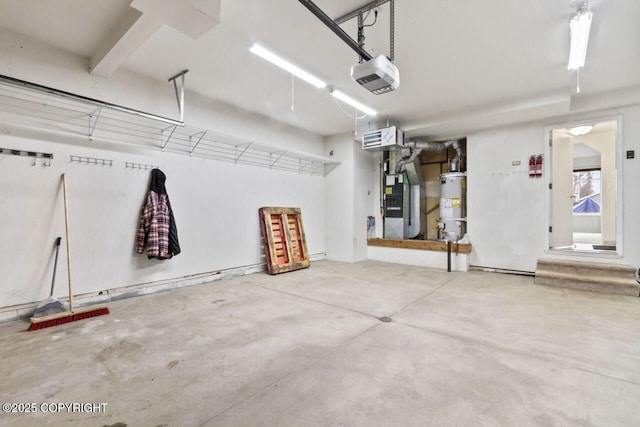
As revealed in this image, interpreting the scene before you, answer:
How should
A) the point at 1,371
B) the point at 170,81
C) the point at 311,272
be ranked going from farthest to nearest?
the point at 311,272, the point at 170,81, the point at 1,371

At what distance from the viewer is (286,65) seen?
10.9ft

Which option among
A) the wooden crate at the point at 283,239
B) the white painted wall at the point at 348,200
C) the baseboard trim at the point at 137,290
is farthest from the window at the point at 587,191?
the baseboard trim at the point at 137,290

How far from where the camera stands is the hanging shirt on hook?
3645mm

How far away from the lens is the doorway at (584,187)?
4.98 metres

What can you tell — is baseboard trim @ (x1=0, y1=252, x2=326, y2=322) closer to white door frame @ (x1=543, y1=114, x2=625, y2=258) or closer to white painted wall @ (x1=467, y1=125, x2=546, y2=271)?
white painted wall @ (x1=467, y1=125, x2=546, y2=271)

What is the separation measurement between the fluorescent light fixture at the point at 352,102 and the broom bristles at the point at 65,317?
3952 mm

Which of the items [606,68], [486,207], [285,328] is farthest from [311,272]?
[606,68]

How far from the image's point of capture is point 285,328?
105 inches

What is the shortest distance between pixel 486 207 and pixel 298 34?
15.1 feet

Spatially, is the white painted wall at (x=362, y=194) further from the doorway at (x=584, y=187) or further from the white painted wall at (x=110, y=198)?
the doorway at (x=584, y=187)

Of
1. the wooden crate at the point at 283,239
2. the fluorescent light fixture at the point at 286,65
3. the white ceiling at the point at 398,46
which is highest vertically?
the white ceiling at the point at 398,46

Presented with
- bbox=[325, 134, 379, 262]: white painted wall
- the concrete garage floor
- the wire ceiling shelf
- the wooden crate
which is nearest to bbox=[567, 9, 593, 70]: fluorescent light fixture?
the concrete garage floor

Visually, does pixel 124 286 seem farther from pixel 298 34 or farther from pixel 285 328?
pixel 298 34

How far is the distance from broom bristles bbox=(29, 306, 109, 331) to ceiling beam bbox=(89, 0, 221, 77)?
2.65 metres
